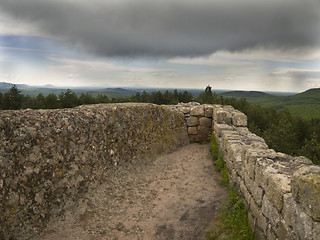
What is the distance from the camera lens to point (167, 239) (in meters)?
4.52

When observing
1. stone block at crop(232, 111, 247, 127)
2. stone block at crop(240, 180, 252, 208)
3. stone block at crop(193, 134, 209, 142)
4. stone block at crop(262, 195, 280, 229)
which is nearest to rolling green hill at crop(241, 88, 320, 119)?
stone block at crop(193, 134, 209, 142)

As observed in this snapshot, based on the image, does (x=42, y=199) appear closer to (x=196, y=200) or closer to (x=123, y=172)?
(x=123, y=172)

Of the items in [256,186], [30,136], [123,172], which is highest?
[30,136]

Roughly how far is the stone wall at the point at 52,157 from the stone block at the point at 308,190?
465 cm

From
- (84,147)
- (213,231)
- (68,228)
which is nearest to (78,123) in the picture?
(84,147)

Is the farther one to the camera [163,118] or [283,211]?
[163,118]

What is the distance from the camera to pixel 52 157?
4.70 metres

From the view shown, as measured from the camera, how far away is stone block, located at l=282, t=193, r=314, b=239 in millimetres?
2492

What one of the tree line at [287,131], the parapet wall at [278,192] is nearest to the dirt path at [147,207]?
the parapet wall at [278,192]

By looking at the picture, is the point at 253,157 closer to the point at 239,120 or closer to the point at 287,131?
the point at 239,120

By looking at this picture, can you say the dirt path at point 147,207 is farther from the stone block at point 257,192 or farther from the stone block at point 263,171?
the stone block at point 263,171

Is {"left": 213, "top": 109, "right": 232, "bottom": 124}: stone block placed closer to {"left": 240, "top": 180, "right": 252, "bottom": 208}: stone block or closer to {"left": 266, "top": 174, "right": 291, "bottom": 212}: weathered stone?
{"left": 240, "top": 180, "right": 252, "bottom": 208}: stone block

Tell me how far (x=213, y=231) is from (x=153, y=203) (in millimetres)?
1837

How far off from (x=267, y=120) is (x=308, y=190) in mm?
42541
